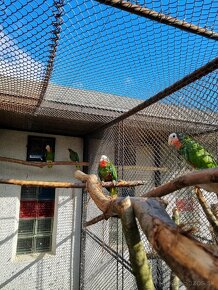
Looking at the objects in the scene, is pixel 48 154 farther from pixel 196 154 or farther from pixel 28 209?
pixel 196 154

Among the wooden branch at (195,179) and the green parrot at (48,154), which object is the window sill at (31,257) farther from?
the wooden branch at (195,179)

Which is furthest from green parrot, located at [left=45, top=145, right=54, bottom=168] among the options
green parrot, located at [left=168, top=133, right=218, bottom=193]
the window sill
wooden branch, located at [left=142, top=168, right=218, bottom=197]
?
wooden branch, located at [left=142, top=168, right=218, bottom=197]

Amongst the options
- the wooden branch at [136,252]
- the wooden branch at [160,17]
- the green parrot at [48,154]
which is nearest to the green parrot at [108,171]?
the green parrot at [48,154]

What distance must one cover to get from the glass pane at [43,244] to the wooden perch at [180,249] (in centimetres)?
347

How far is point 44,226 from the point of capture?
12.0 feet

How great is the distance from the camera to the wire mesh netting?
3.68 ft

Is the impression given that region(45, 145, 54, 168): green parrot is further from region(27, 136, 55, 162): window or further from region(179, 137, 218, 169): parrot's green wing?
region(179, 137, 218, 169): parrot's green wing

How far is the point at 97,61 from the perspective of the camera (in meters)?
1.61

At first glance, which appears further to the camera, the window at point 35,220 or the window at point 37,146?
the window at point 37,146

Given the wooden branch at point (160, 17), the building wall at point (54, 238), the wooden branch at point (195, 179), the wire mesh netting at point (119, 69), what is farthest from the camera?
the building wall at point (54, 238)

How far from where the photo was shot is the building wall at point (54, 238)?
10.9 feet

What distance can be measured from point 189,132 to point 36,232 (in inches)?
110

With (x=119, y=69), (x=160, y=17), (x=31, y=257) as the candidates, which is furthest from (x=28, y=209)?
(x=160, y=17)

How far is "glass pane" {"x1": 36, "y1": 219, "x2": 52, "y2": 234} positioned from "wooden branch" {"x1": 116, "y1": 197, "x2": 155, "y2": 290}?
3374mm
